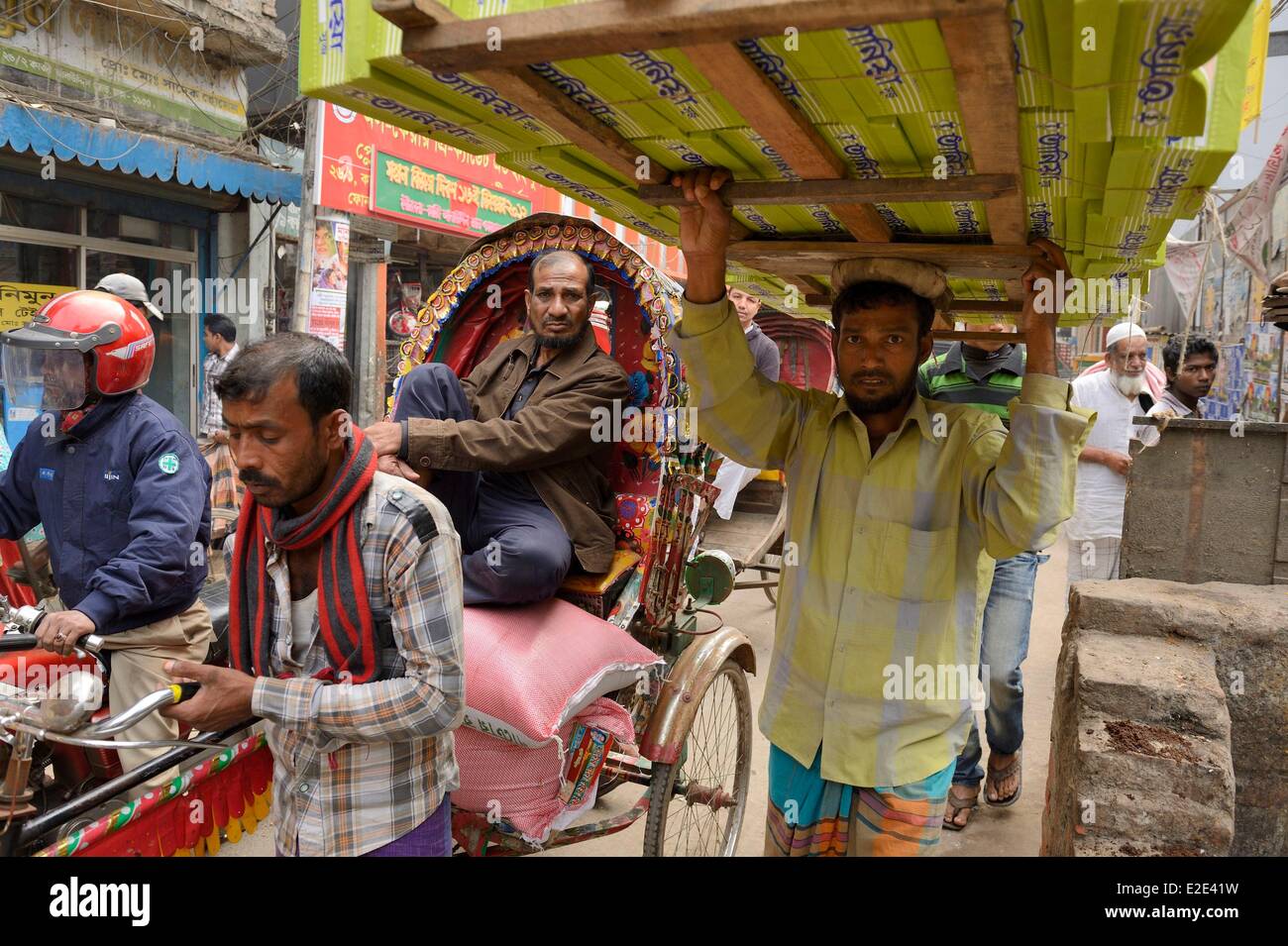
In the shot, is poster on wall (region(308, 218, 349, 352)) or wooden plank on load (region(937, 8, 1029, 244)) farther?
poster on wall (region(308, 218, 349, 352))

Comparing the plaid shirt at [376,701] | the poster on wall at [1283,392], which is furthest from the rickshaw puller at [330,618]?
the poster on wall at [1283,392]

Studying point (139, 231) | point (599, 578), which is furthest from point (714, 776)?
point (139, 231)

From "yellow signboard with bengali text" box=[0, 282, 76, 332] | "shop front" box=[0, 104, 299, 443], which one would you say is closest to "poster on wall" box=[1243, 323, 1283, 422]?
"shop front" box=[0, 104, 299, 443]

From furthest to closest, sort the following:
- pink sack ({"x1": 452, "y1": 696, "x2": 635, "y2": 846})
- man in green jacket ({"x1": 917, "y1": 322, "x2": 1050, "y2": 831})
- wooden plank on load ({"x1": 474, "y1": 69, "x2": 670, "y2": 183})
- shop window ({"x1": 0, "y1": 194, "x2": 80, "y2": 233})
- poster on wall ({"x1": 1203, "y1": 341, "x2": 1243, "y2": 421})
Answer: poster on wall ({"x1": 1203, "y1": 341, "x2": 1243, "y2": 421}), shop window ({"x1": 0, "y1": 194, "x2": 80, "y2": 233}), man in green jacket ({"x1": 917, "y1": 322, "x2": 1050, "y2": 831}), pink sack ({"x1": 452, "y1": 696, "x2": 635, "y2": 846}), wooden plank on load ({"x1": 474, "y1": 69, "x2": 670, "y2": 183})

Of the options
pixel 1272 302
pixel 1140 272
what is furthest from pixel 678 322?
pixel 1272 302

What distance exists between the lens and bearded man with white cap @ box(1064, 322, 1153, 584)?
5.17 metres

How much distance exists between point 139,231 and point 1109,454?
926 cm

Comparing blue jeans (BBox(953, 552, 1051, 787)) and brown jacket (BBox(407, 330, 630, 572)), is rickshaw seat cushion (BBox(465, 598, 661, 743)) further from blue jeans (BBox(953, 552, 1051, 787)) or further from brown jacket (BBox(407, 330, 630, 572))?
blue jeans (BBox(953, 552, 1051, 787))

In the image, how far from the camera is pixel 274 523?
1.87m

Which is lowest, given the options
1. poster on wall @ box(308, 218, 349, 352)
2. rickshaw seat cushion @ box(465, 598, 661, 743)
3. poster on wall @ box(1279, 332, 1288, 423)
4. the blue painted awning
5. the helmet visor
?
rickshaw seat cushion @ box(465, 598, 661, 743)

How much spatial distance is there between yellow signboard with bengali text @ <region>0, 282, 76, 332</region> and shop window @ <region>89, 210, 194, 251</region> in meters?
0.92

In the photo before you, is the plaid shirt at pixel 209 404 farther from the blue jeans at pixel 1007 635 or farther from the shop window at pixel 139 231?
the blue jeans at pixel 1007 635

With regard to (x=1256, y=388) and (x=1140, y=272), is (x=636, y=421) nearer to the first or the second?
(x=1140, y=272)

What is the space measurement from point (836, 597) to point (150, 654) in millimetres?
2166
